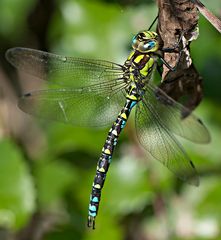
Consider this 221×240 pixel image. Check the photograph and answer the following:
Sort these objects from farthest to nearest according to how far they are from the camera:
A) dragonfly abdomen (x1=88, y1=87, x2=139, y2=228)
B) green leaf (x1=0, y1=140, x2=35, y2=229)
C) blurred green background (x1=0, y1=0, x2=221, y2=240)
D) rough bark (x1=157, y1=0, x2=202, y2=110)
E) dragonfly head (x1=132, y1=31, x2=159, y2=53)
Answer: blurred green background (x1=0, y1=0, x2=221, y2=240)
green leaf (x1=0, y1=140, x2=35, y2=229)
dragonfly abdomen (x1=88, y1=87, x2=139, y2=228)
dragonfly head (x1=132, y1=31, x2=159, y2=53)
rough bark (x1=157, y1=0, x2=202, y2=110)

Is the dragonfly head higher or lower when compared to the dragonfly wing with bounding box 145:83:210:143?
higher

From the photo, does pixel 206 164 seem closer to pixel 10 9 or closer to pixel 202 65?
pixel 202 65

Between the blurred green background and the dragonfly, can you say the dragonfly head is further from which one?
the blurred green background

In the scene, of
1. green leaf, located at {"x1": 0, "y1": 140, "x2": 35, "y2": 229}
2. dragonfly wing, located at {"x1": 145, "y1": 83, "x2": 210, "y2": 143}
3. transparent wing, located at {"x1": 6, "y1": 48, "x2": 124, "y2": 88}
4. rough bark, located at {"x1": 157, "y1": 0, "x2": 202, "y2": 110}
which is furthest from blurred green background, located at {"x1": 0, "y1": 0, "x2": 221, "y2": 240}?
rough bark, located at {"x1": 157, "y1": 0, "x2": 202, "y2": 110}

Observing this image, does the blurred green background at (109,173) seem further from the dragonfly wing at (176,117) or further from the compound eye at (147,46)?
the dragonfly wing at (176,117)

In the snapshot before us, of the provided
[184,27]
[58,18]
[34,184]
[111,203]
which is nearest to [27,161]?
[34,184]

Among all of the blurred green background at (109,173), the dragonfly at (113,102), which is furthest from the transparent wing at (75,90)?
the blurred green background at (109,173)
